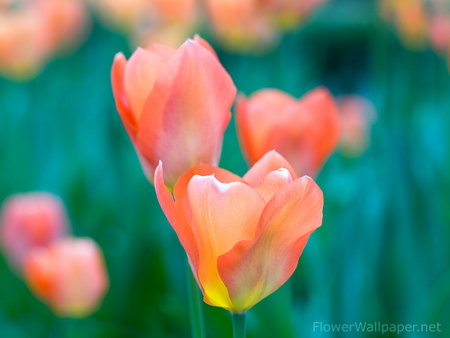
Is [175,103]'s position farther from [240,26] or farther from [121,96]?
[240,26]

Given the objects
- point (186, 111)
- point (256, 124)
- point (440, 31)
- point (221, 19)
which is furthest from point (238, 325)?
point (221, 19)

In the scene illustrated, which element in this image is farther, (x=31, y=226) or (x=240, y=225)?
(x=31, y=226)

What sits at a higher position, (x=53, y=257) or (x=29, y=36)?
(x=53, y=257)

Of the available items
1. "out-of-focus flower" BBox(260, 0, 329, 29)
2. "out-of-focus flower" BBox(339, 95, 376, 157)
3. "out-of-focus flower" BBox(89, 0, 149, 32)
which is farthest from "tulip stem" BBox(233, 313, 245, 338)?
"out-of-focus flower" BBox(89, 0, 149, 32)

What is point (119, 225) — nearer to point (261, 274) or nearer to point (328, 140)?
point (328, 140)

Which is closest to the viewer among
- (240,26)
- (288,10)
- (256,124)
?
(256,124)

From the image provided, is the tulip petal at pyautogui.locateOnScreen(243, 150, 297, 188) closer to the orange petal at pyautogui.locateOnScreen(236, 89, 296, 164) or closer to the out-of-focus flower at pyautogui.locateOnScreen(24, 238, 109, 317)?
the orange petal at pyautogui.locateOnScreen(236, 89, 296, 164)

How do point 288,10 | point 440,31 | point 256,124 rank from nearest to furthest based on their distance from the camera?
point 256,124
point 288,10
point 440,31
